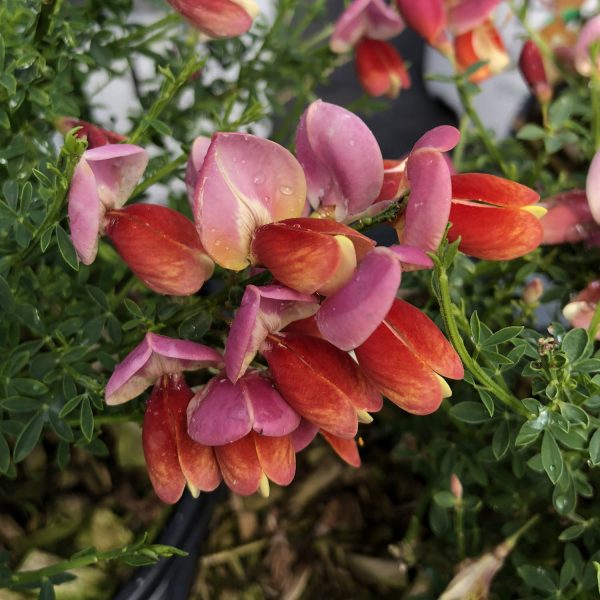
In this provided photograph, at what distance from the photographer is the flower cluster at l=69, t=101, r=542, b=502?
1.07ft

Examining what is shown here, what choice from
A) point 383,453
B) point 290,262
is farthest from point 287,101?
point 290,262

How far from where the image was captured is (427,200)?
324 mm

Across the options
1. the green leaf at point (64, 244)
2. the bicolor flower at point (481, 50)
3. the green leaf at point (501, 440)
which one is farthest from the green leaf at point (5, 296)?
the bicolor flower at point (481, 50)

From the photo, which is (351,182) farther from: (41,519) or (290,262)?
(41,519)

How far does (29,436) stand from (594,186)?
34 cm

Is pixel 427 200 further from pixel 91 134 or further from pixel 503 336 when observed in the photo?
pixel 91 134

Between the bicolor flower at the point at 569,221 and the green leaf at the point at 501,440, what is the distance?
0.12m

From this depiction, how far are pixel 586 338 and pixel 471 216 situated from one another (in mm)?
94

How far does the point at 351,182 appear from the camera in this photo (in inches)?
14.5

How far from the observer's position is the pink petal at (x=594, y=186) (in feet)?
1.44

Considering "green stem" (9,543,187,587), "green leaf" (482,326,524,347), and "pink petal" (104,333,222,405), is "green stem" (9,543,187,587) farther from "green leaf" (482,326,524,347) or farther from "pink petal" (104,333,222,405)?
"green leaf" (482,326,524,347)

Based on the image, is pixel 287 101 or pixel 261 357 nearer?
pixel 261 357

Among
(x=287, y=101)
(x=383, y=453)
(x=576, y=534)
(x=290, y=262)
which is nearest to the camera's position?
(x=290, y=262)

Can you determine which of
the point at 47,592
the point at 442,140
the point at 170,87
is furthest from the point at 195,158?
the point at 47,592
